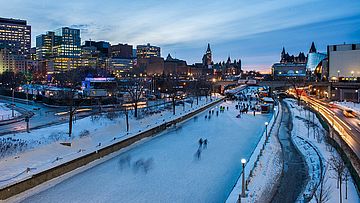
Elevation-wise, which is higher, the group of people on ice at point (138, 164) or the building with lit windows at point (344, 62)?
the building with lit windows at point (344, 62)

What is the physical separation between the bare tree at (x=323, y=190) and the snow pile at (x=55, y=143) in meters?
12.9

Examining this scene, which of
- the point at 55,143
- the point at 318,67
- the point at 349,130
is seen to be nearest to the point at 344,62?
the point at 318,67

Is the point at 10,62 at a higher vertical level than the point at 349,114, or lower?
higher

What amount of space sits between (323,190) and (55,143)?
15.5 m

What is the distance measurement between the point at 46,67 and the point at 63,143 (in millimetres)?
163502

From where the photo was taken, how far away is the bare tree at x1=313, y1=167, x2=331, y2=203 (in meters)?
14.0

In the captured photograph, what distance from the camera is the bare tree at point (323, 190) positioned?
551 inches

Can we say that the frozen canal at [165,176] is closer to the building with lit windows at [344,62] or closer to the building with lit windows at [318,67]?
the building with lit windows at [344,62]

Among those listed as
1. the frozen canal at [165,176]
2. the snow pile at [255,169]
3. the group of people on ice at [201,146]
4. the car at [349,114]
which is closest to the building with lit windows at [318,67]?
the car at [349,114]

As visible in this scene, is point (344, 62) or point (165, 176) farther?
point (344, 62)

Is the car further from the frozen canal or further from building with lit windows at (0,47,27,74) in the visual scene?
building with lit windows at (0,47,27,74)

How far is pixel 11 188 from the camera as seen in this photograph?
15602 millimetres

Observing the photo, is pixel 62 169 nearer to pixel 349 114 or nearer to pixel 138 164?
pixel 138 164

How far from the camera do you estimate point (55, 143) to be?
2183 centimetres
